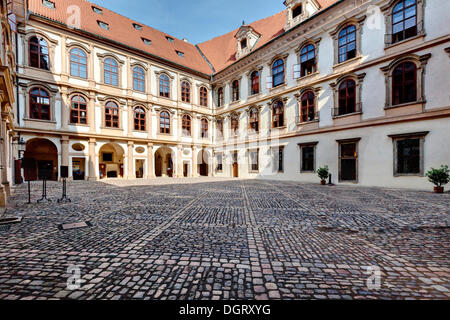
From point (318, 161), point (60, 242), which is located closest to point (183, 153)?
point (318, 161)

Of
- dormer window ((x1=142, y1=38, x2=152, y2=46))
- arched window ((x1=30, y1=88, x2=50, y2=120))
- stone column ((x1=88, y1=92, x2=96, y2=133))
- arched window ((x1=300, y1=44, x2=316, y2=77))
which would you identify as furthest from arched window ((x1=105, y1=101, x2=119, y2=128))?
arched window ((x1=300, y1=44, x2=316, y2=77))

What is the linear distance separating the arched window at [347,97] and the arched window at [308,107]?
85.5 inches

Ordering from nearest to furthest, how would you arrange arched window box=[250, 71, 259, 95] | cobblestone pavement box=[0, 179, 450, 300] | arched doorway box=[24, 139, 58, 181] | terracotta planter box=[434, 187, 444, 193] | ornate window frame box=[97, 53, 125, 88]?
cobblestone pavement box=[0, 179, 450, 300] → terracotta planter box=[434, 187, 444, 193] → arched doorway box=[24, 139, 58, 181] → ornate window frame box=[97, 53, 125, 88] → arched window box=[250, 71, 259, 95]

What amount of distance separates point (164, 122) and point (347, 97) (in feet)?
62.9

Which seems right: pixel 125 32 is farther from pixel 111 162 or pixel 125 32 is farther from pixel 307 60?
pixel 307 60

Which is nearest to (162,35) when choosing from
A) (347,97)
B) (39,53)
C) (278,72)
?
(39,53)

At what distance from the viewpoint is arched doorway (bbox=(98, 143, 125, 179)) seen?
23266mm

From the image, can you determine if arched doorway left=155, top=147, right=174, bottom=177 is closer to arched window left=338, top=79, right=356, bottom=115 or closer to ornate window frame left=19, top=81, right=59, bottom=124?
ornate window frame left=19, top=81, right=59, bottom=124

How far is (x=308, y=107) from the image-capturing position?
18.2 metres

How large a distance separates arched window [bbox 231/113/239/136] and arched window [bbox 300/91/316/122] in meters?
8.40

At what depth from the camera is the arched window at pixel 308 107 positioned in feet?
58.5

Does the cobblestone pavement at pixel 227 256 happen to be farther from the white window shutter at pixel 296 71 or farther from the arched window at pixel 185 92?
the arched window at pixel 185 92
